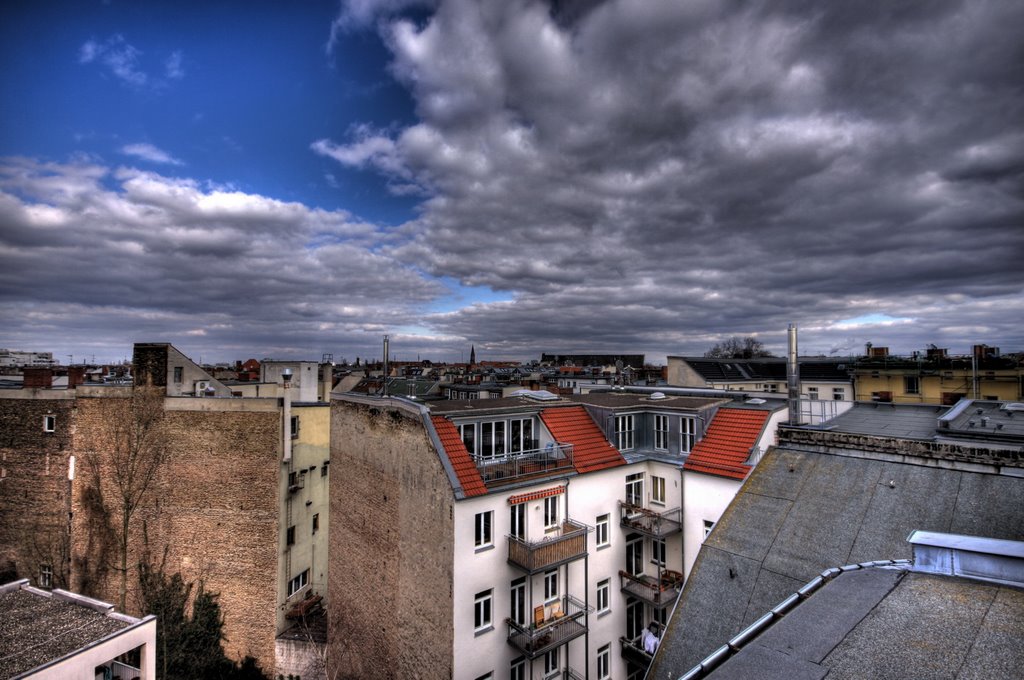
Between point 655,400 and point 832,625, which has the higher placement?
point 655,400

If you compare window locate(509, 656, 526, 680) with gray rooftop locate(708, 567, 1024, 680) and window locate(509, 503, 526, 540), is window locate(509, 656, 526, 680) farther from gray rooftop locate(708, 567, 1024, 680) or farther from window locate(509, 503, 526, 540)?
gray rooftop locate(708, 567, 1024, 680)

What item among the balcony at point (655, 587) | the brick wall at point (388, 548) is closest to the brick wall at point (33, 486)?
the brick wall at point (388, 548)

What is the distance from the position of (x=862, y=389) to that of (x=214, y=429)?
48.2 metres

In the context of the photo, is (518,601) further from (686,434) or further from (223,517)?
(223,517)

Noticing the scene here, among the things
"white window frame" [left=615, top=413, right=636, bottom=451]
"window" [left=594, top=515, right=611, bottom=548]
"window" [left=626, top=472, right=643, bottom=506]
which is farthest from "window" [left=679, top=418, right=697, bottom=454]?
"window" [left=594, top=515, right=611, bottom=548]

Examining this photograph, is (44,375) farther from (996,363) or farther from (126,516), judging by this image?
(996,363)

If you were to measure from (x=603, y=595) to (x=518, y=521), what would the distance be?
5804 millimetres

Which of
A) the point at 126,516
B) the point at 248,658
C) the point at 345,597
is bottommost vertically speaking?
the point at 248,658

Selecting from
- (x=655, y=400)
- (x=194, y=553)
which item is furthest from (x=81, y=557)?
(x=655, y=400)

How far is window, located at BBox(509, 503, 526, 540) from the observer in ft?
51.0

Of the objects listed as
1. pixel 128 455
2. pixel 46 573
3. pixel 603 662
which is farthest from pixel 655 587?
pixel 46 573

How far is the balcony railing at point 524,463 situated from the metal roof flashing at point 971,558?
10.6 m

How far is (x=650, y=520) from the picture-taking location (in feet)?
60.8

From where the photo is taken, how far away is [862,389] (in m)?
40.0
